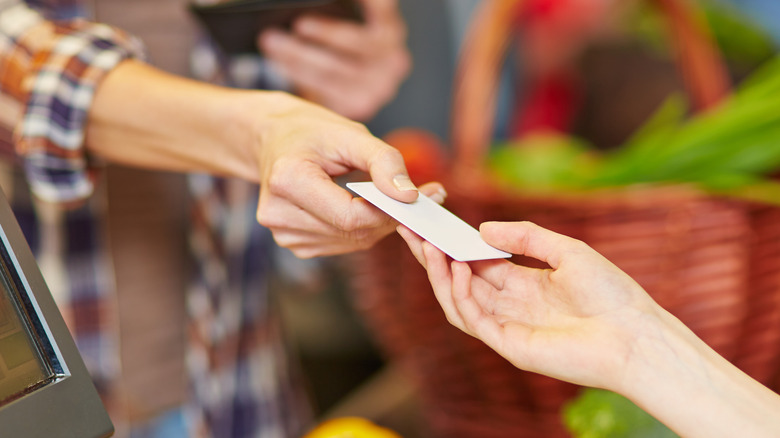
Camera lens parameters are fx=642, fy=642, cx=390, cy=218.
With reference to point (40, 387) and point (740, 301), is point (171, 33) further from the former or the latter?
point (740, 301)

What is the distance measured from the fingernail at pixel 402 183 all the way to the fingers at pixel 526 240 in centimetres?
6

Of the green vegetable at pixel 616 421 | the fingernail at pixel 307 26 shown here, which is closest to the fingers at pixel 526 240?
the green vegetable at pixel 616 421

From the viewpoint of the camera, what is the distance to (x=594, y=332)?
1.22ft

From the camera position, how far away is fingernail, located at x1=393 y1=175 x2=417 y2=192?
396 millimetres

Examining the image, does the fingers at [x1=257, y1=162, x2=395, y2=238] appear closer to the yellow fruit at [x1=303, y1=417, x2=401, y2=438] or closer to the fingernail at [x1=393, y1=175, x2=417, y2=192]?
the fingernail at [x1=393, y1=175, x2=417, y2=192]

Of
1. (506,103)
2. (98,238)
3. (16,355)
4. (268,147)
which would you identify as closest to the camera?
(16,355)

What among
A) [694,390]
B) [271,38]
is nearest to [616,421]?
[694,390]

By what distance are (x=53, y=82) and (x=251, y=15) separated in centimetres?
19

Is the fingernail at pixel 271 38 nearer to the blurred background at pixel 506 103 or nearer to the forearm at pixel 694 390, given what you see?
the blurred background at pixel 506 103

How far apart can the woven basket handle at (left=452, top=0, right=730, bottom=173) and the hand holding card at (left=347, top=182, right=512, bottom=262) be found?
1.08ft

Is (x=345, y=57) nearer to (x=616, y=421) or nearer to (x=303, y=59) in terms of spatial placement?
(x=303, y=59)

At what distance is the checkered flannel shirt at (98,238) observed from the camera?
21.4 inches

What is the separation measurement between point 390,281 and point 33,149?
39 cm

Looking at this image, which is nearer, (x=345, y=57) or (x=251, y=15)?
(x=251, y=15)
